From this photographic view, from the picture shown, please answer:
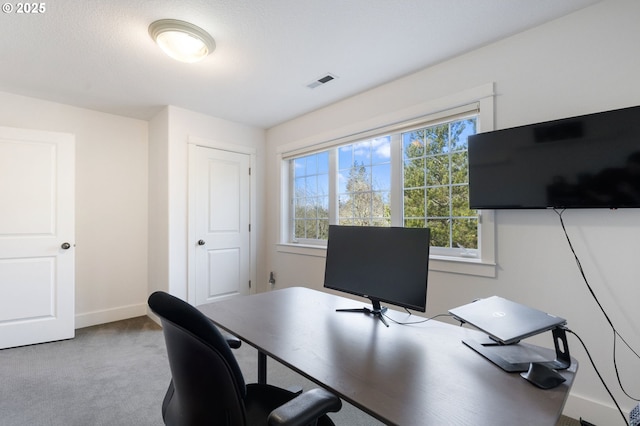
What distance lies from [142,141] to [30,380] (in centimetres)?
274

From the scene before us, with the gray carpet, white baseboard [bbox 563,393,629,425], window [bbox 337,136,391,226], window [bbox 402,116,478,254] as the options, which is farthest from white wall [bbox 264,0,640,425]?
window [bbox 337,136,391,226]

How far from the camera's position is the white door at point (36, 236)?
287 centimetres

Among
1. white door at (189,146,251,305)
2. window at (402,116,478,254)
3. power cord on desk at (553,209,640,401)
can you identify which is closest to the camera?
power cord on desk at (553,209,640,401)

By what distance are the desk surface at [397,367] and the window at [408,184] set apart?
49.4 inches

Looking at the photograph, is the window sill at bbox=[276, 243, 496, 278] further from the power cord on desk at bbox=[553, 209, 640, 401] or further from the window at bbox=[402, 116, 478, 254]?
the power cord on desk at bbox=[553, 209, 640, 401]

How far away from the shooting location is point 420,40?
217 centimetres

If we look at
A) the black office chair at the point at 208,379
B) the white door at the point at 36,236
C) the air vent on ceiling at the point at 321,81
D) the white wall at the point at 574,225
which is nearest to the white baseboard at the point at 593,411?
the white wall at the point at 574,225

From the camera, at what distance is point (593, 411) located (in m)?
1.82

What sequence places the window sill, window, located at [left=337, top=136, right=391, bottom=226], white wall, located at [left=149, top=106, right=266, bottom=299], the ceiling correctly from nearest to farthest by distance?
the ceiling
the window sill
window, located at [left=337, top=136, right=391, bottom=226]
white wall, located at [left=149, top=106, right=266, bottom=299]

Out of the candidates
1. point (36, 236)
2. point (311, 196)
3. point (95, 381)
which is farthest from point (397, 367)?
point (36, 236)

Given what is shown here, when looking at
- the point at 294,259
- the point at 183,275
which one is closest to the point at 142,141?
the point at 183,275

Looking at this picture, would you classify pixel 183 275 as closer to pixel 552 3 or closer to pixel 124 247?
pixel 124 247

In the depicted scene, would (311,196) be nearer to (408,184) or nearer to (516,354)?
(408,184)

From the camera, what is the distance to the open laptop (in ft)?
3.39
